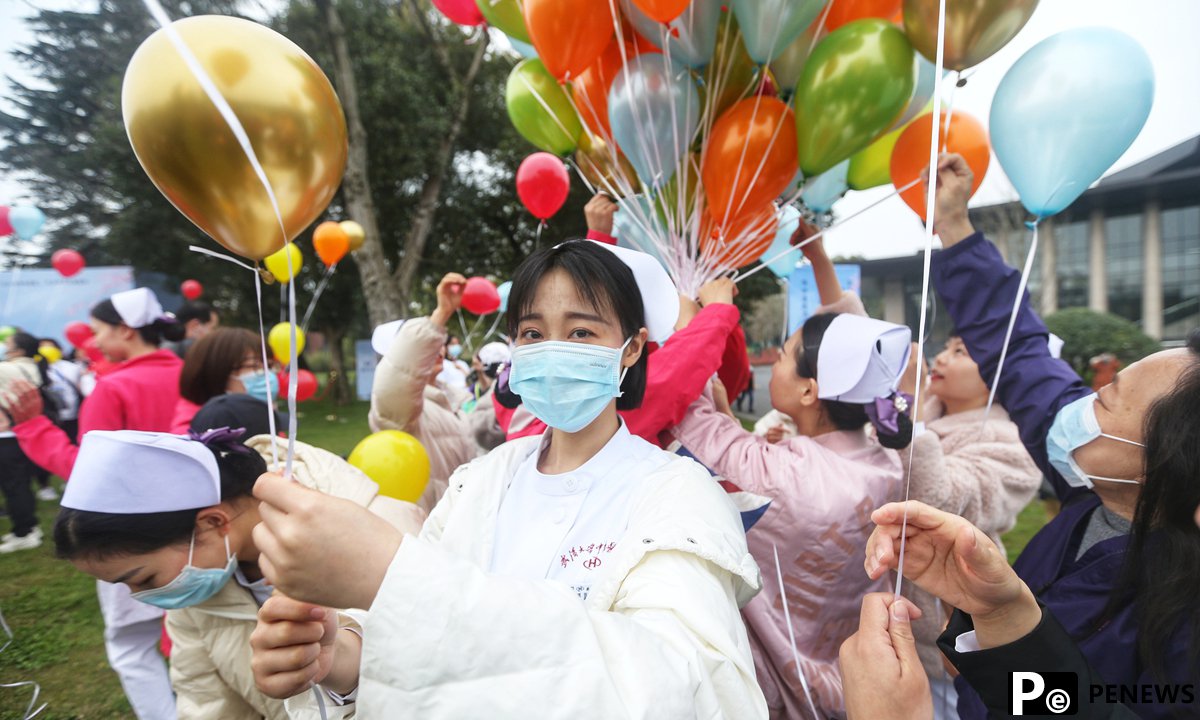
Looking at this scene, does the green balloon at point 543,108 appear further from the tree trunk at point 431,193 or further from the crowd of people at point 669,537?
the tree trunk at point 431,193

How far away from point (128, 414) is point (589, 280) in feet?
9.21

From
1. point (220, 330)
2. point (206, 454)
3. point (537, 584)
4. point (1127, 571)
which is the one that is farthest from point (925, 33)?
point (220, 330)

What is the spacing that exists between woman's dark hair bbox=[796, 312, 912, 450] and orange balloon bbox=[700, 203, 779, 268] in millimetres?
550

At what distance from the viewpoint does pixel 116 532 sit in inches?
58.4

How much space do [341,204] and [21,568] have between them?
1080cm

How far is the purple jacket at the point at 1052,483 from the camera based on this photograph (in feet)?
4.00

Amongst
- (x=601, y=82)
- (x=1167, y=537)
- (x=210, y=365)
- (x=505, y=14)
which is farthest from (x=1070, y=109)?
(x=210, y=365)

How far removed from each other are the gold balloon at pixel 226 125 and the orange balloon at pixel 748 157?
1632mm

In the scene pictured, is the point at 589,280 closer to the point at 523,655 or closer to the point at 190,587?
the point at 523,655

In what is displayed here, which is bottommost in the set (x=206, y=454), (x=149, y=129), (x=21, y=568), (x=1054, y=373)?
(x=21, y=568)

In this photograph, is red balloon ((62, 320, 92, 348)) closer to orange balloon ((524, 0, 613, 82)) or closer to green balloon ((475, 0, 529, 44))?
green balloon ((475, 0, 529, 44))

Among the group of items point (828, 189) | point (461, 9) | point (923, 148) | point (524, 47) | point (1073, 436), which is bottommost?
point (1073, 436)

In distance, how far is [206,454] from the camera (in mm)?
1604

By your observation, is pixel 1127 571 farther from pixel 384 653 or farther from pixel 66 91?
pixel 66 91
